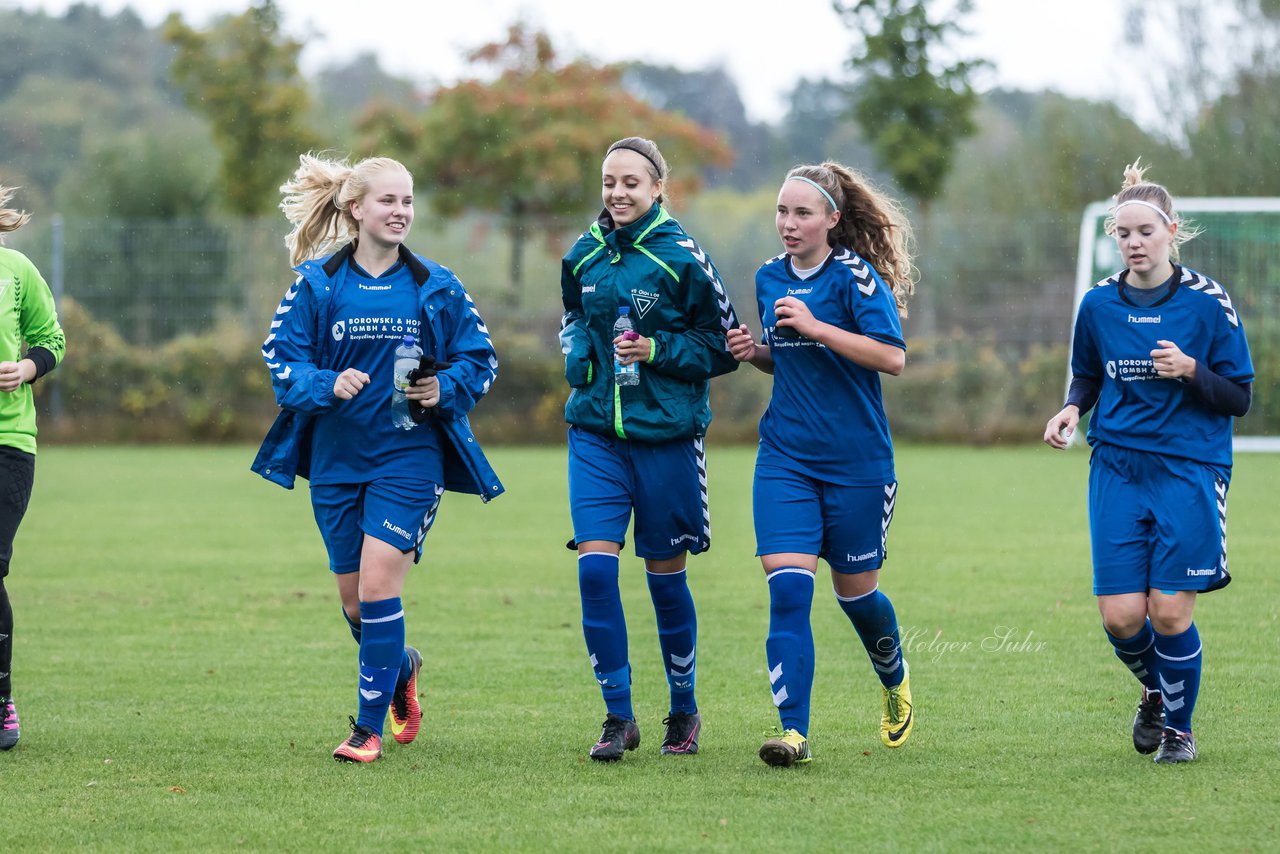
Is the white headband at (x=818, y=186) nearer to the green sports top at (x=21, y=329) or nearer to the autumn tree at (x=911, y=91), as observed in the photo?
the green sports top at (x=21, y=329)

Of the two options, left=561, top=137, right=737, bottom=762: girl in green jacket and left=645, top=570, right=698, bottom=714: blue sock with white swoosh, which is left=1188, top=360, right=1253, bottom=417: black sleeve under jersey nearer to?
left=561, top=137, right=737, bottom=762: girl in green jacket

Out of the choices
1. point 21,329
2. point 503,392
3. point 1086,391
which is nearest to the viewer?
point 1086,391

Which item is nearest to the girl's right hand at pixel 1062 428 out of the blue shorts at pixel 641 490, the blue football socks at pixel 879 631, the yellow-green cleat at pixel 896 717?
the blue football socks at pixel 879 631

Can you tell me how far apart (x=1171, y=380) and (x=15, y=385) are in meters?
3.92

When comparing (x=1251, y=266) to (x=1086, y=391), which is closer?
(x=1086, y=391)

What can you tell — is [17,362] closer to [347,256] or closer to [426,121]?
[347,256]

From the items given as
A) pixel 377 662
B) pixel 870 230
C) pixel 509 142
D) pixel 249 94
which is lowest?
pixel 377 662

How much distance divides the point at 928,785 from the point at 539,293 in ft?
67.6

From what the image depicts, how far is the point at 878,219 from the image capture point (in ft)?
19.7

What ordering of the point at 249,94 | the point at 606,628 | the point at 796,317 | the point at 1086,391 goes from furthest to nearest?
1. the point at 249,94
2. the point at 1086,391
3. the point at 606,628
4. the point at 796,317

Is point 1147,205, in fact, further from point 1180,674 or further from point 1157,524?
point 1180,674

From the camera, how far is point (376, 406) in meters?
5.84

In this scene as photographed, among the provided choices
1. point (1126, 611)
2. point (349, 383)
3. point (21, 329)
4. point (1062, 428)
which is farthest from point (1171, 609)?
point (21, 329)

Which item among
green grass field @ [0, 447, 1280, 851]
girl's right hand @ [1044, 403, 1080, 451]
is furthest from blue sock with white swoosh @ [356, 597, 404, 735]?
girl's right hand @ [1044, 403, 1080, 451]
